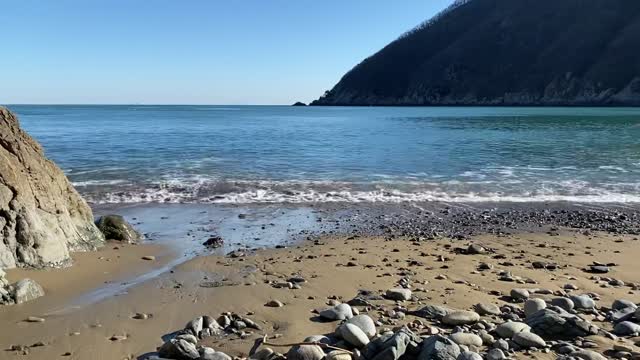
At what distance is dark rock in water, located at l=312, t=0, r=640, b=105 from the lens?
140500 mm

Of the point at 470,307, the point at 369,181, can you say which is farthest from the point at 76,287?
the point at 369,181

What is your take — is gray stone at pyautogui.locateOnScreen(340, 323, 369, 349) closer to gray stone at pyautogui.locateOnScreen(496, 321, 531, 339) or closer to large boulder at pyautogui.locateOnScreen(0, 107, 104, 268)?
gray stone at pyautogui.locateOnScreen(496, 321, 531, 339)

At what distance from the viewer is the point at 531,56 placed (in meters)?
159

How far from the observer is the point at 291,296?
280 inches

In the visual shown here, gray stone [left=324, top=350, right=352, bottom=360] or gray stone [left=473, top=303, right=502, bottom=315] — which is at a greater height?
gray stone [left=324, top=350, right=352, bottom=360]

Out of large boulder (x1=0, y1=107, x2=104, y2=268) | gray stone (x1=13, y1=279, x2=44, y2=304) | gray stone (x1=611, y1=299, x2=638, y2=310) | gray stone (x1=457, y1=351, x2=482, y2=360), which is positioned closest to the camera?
gray stone (x1=457, y1=351, x2=482, y2=360)

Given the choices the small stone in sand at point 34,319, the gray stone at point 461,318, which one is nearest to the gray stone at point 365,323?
the gray stone at point 461,318

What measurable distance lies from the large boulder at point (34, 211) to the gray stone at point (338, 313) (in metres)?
4.57

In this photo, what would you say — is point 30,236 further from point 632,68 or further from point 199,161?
point 632,68

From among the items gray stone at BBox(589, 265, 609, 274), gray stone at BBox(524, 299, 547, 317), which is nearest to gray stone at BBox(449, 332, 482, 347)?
gray stone at BBox(524, 299, 547, 317)

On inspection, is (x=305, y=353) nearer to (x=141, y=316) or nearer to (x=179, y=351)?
(x=179, y=351)

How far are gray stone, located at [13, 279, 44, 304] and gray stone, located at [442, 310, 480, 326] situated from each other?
5.07m

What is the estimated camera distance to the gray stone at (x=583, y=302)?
650 cm

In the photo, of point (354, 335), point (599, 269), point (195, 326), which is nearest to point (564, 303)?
point (599, 269)
